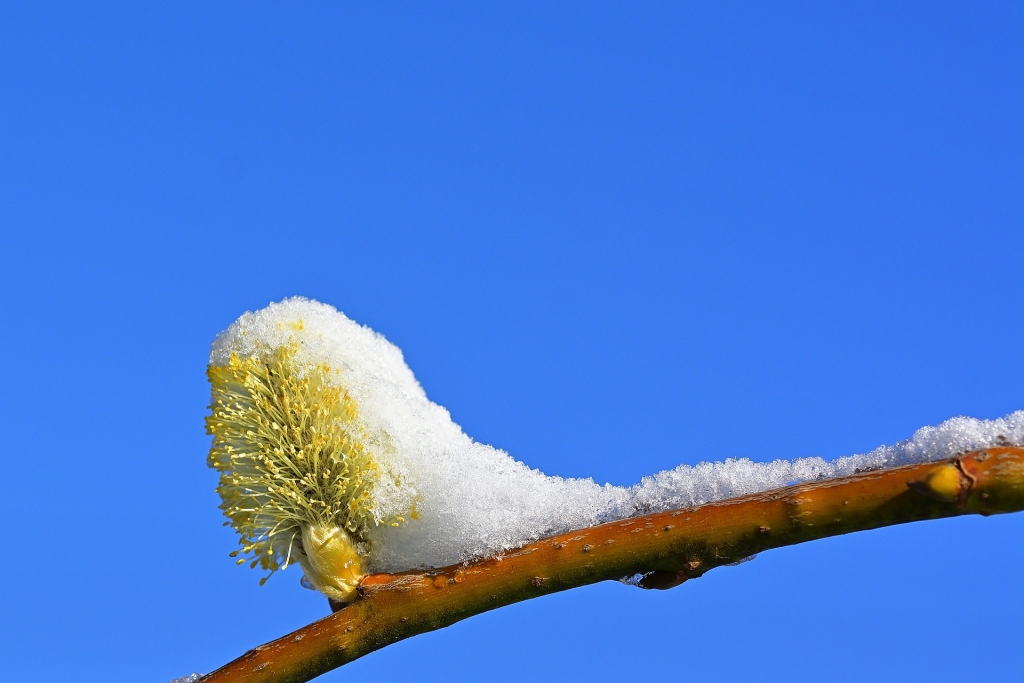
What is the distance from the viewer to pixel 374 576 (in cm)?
148

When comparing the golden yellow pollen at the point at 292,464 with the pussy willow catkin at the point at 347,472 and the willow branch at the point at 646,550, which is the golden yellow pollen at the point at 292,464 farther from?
the willow branch at the point at 646,550

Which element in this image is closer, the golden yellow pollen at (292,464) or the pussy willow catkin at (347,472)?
the pussy willow catkin at (347,472)

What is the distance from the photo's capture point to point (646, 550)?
1.22m

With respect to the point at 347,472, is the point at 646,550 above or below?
below

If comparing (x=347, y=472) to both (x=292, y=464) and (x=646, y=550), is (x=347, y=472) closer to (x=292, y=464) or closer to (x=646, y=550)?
(x=292, y=464)

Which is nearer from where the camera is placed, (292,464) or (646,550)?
(646,550)

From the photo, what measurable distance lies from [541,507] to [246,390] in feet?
2.26

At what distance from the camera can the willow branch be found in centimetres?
103

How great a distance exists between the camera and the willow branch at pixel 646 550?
1.03 metres

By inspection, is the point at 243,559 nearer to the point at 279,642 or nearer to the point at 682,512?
the point at 279,642

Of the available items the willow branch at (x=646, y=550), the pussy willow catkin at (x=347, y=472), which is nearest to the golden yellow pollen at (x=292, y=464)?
the pussy willow catkin at (x=347, y=472)

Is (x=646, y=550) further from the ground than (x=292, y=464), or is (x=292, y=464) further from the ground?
(x=292, y=464)

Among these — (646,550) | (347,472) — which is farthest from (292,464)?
(646,550)

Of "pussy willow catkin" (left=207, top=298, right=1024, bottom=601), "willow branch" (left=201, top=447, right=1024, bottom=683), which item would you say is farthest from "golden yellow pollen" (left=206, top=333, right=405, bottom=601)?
"willow branch" (left=201, top=447, right=1024, bottom=683)
